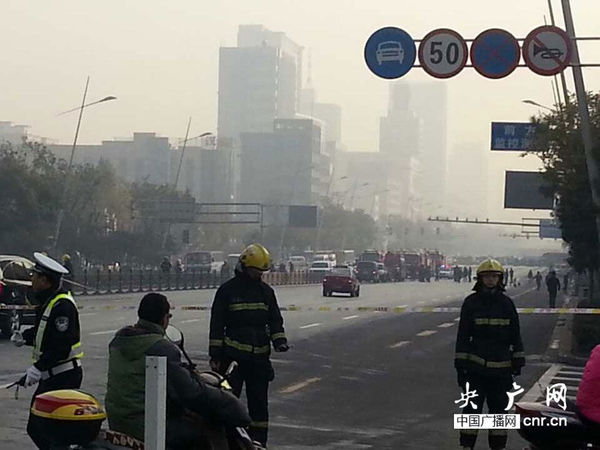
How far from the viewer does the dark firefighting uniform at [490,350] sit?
10.2m

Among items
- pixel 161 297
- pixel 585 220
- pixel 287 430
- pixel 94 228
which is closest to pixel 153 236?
pixel 94 228

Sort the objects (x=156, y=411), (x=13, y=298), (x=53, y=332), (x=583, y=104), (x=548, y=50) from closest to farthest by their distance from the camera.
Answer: (x=156, y=411)
(x=53, y=332)
(x=548, y=50)
(x=13, y=298)
(x=583, y=104)

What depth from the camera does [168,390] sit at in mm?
6426

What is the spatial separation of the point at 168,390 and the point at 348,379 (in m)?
12.3

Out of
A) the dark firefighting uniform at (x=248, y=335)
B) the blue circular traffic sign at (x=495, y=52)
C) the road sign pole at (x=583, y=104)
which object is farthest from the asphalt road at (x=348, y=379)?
the blue circular traffic sign at (x=495, y=52)

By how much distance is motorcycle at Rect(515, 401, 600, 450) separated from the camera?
6766 mm

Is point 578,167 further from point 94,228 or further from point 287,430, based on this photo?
point 94,228

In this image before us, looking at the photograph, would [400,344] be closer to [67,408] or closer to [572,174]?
[572,174]

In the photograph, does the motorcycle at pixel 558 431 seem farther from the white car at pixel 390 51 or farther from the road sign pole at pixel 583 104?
the road sign pole at pixel 583 104

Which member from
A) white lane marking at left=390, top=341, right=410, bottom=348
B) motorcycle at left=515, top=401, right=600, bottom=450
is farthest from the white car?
motorcycle at left=515, top=401, right=600, bottom=450

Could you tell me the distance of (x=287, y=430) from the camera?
12812 millimetres

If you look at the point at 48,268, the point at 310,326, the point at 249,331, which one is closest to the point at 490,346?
the point at 249,331

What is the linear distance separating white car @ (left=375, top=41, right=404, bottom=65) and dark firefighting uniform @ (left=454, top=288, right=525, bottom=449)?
12.0 meters

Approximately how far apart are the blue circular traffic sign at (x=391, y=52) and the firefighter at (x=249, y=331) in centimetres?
1219
